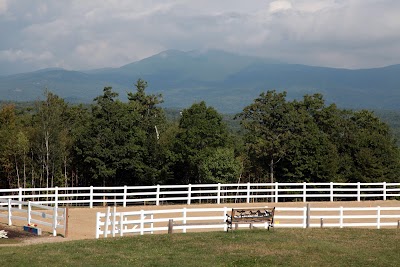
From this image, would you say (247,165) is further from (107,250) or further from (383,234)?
(107,250)

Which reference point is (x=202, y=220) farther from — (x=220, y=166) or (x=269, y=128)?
(x=269, y=128)

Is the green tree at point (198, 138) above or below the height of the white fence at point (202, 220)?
above

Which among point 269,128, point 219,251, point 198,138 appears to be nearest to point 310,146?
point 269,128

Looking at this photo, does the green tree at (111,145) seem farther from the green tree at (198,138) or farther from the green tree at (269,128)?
the green tree at (269,128)

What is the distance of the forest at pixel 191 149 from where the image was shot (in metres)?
55.1

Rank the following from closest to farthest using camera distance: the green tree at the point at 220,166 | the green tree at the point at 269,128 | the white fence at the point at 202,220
Answer: the white fence at the point at 202,220, the green tree at the point at 220,166, the green tree at the point at 269,128

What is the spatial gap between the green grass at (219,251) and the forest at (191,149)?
33404 mm

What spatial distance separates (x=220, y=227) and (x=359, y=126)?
48.5 m

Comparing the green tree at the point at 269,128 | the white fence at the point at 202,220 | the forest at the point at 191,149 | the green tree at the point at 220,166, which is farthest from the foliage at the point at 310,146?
the white fence at the point at 202,220

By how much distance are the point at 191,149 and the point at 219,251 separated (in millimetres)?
39131

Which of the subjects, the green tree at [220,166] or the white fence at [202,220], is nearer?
the white fence at [202,220]

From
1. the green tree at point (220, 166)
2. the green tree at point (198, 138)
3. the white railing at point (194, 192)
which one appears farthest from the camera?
the green tree at point (198, 138)

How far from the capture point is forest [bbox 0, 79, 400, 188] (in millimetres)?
55094

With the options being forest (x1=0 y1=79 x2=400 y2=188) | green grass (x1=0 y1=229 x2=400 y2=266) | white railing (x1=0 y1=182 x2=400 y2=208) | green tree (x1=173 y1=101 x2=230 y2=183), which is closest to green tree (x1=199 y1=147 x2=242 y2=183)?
forest (x1=0 y1=79 x2=400 y2=188)
